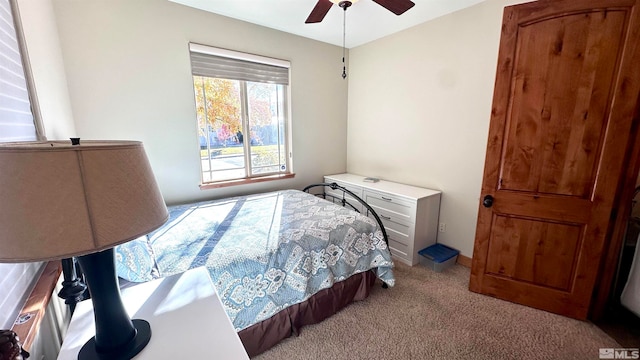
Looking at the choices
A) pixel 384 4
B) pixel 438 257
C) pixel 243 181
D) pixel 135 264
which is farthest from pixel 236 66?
pixel 438 257

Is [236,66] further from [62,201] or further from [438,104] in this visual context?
[62,201]

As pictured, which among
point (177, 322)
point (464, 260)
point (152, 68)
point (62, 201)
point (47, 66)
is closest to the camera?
point (62, 201)

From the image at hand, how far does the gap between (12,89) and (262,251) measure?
1.34 meters

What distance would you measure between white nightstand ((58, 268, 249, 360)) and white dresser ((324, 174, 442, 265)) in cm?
202

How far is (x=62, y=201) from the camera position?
0.52 m

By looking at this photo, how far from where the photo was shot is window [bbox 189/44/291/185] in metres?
2.69

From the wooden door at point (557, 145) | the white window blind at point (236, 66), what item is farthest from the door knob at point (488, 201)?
the white window blind at point (236, 66)

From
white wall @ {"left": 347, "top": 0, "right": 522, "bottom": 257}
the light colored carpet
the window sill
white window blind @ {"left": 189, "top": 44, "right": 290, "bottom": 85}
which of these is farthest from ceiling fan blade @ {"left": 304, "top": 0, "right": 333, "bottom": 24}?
the light colored carpet

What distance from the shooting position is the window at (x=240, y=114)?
8.82 ft

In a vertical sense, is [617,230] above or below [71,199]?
below

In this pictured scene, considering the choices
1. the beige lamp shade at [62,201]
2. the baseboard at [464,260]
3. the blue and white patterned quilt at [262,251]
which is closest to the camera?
the beige lamp shade at [62,201]

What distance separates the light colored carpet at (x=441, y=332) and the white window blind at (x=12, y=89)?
1.68 meters

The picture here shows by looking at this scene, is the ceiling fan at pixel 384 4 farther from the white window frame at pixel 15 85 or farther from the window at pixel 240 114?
the white window frame at pixel 15 85

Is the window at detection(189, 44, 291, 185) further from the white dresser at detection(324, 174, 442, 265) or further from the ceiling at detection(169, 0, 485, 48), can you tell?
the white dresser at detection(324, 174, 442, 265)
